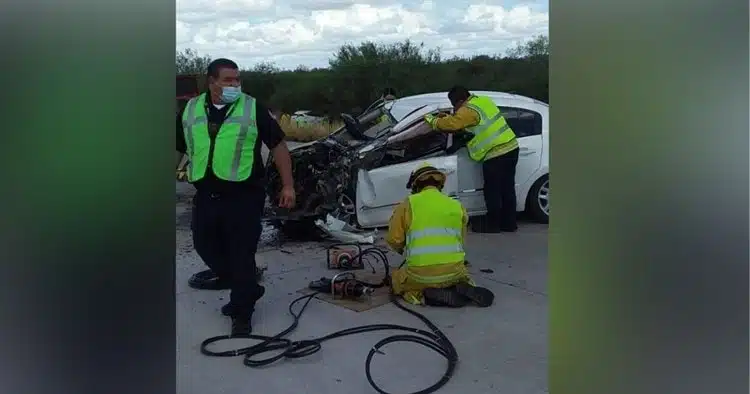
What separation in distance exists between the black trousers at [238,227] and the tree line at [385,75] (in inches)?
792

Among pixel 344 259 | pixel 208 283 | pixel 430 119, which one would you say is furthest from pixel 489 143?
pixel 208 283

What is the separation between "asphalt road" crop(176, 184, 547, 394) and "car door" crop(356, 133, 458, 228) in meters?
1.04

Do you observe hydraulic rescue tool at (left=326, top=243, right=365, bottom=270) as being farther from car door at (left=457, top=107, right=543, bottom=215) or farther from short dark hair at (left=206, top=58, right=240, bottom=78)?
short dark hair at (left=206, top=58, right=240, bottom=78)

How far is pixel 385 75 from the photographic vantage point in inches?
1115

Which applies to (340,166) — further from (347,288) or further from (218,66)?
(218,66)

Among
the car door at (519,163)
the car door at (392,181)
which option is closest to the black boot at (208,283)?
the car door at (392,181)

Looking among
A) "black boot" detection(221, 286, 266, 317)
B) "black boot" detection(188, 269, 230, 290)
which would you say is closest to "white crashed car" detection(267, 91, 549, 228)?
"black boot" detection(188, 269, 230, 290)

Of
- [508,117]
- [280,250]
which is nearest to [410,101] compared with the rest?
[508,117]

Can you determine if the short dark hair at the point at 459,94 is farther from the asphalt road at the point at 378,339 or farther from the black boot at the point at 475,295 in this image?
the black boot at the point at 475,295

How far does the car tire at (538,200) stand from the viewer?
8.30m

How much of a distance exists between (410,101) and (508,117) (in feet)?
3.67
